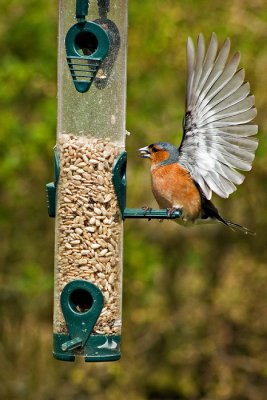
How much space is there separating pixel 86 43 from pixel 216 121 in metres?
1.00

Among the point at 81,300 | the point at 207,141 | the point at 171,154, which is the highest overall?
the point at 207,141

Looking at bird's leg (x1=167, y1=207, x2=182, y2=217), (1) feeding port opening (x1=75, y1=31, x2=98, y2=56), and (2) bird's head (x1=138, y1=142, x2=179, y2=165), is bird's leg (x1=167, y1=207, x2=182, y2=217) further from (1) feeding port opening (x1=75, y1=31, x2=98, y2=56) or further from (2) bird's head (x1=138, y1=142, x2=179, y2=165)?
(1) feeding port opening (x1=75, y1=31, x2=98, y2=56)

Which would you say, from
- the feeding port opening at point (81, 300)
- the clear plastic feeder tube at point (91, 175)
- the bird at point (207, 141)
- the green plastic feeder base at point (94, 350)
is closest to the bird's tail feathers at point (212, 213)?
the bird at point (207, 141)

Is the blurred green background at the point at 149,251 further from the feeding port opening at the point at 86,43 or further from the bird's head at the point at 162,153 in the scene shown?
the feeding port opening at the point at 86,43

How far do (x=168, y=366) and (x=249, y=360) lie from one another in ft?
3.79

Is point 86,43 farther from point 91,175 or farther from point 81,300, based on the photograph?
point 81,300

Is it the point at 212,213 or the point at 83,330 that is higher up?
the point at 212,213

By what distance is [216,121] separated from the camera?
6219 millimetres

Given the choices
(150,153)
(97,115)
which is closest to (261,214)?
(150,153)

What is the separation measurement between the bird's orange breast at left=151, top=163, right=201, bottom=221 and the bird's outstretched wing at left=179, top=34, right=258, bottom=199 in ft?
0.28

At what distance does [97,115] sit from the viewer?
234 inches

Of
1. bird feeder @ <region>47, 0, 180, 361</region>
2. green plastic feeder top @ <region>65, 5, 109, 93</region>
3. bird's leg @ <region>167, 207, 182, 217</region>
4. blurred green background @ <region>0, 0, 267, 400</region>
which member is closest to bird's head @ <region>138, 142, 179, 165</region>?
bird's leg @ <region>167, 207, 182, 217</region>

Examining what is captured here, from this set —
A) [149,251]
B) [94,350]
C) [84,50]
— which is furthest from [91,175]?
[149,251]

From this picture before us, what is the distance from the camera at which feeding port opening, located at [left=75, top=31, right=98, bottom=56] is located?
583cm
